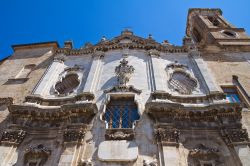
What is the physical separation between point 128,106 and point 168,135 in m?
3.58

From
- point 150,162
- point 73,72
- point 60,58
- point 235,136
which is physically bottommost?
point 150,162

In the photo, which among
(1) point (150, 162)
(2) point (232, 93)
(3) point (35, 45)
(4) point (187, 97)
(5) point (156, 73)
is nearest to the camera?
(1) point (150, 162)

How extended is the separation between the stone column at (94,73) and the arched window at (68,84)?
4.73ft

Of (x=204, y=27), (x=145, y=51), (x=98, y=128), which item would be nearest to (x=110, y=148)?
(x=98, y=128)

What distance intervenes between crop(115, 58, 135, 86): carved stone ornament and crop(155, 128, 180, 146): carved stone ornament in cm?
478

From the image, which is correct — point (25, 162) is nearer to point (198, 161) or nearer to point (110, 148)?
point (110, 148)

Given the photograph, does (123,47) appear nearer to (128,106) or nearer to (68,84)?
(68,84)

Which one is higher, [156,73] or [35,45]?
[35,45]

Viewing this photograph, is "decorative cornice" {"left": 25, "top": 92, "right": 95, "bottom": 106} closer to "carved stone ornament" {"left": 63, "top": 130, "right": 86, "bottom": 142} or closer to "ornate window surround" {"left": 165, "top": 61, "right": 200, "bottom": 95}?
"carved stone ornament" {"left": 63, "top": 130, "right": 86, "bottom": 142}

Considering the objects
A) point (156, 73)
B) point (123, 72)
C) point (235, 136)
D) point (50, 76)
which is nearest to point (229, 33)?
point (156, 73)

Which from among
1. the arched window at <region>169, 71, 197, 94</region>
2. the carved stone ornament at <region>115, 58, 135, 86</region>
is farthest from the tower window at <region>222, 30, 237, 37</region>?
the carved stone ornament at <region>115, 58, 135, 86</region>

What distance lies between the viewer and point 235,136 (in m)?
12.7

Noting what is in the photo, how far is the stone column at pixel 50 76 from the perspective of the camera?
1692 centimetres

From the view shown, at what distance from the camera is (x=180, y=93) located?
1644cm
